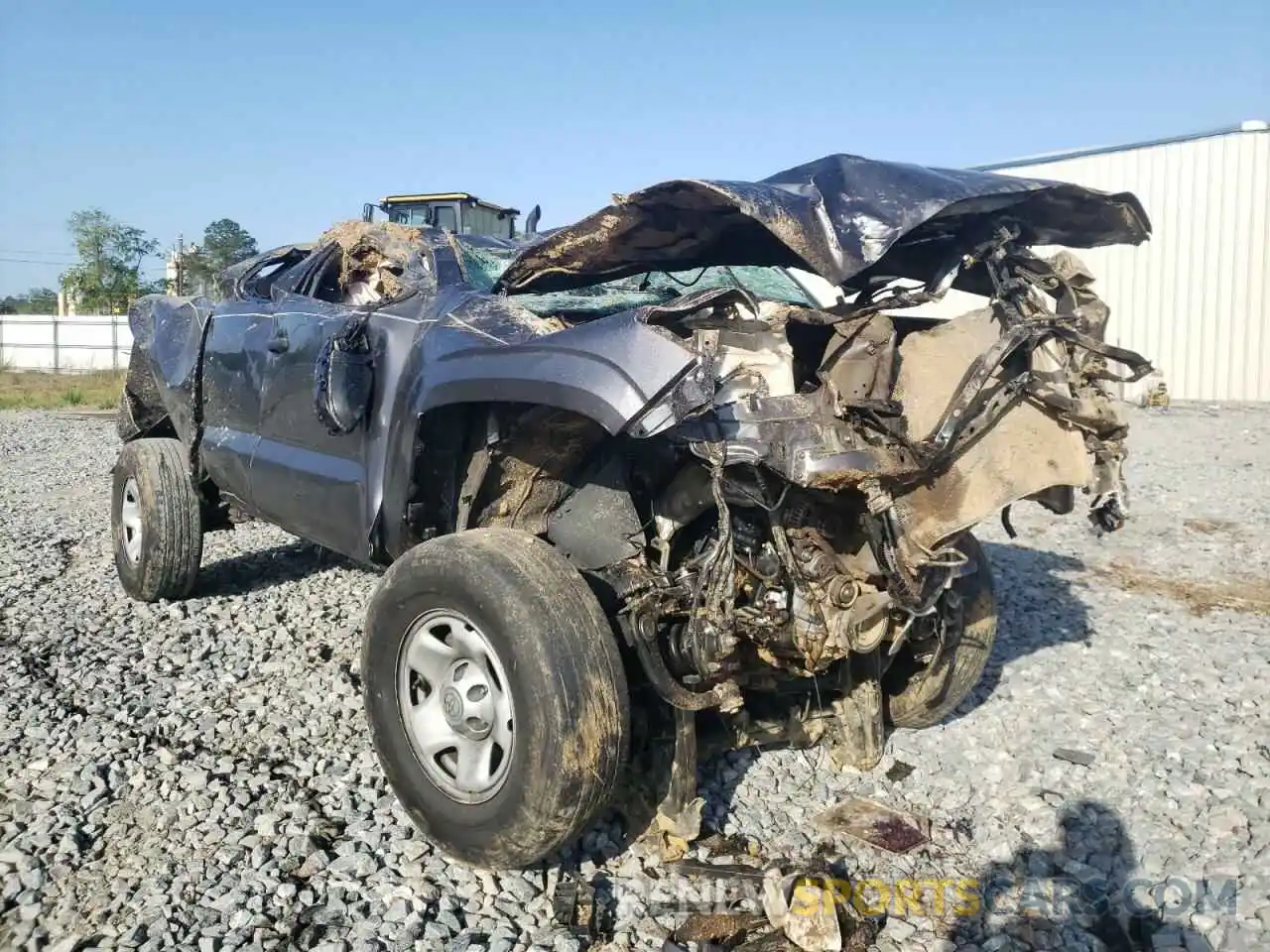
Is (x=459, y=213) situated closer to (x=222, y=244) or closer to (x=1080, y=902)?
(x=1080, y=902)

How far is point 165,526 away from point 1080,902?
4185 mm

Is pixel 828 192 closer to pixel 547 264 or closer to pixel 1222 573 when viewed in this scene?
pixel 547 264

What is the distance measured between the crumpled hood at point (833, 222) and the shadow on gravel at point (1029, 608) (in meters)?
1.90

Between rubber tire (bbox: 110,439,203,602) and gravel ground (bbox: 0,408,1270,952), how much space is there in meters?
0.14

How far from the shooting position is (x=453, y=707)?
2.66 meters

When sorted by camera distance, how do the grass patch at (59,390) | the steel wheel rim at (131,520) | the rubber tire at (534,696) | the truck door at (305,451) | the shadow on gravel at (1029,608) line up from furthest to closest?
the grass patch at (59,390), the steel wheel rim at (131,520), the shadow on gravel at (1029,608), the truck door at (305,451), the rubber tire at (534,696)

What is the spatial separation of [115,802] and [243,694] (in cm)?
90

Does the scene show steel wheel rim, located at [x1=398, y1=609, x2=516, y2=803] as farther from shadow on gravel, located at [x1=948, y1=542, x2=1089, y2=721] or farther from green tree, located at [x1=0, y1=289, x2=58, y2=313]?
green tree, located at [x1=0, y1=289, x2=58, y2=313]

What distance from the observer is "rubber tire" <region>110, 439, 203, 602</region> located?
15.5 ft

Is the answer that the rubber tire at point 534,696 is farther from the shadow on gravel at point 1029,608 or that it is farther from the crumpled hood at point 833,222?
the shadow on gravel at point 1029,608

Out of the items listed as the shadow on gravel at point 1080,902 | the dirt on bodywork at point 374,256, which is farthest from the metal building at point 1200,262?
the shadow on gravel at point 1080,902

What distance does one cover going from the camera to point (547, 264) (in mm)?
3154

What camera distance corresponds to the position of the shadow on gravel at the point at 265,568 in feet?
17.4

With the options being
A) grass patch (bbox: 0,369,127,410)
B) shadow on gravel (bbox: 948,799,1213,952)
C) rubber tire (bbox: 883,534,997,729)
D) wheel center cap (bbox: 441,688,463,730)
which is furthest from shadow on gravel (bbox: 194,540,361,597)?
grass patch (bbox: 0,369,127,410)
